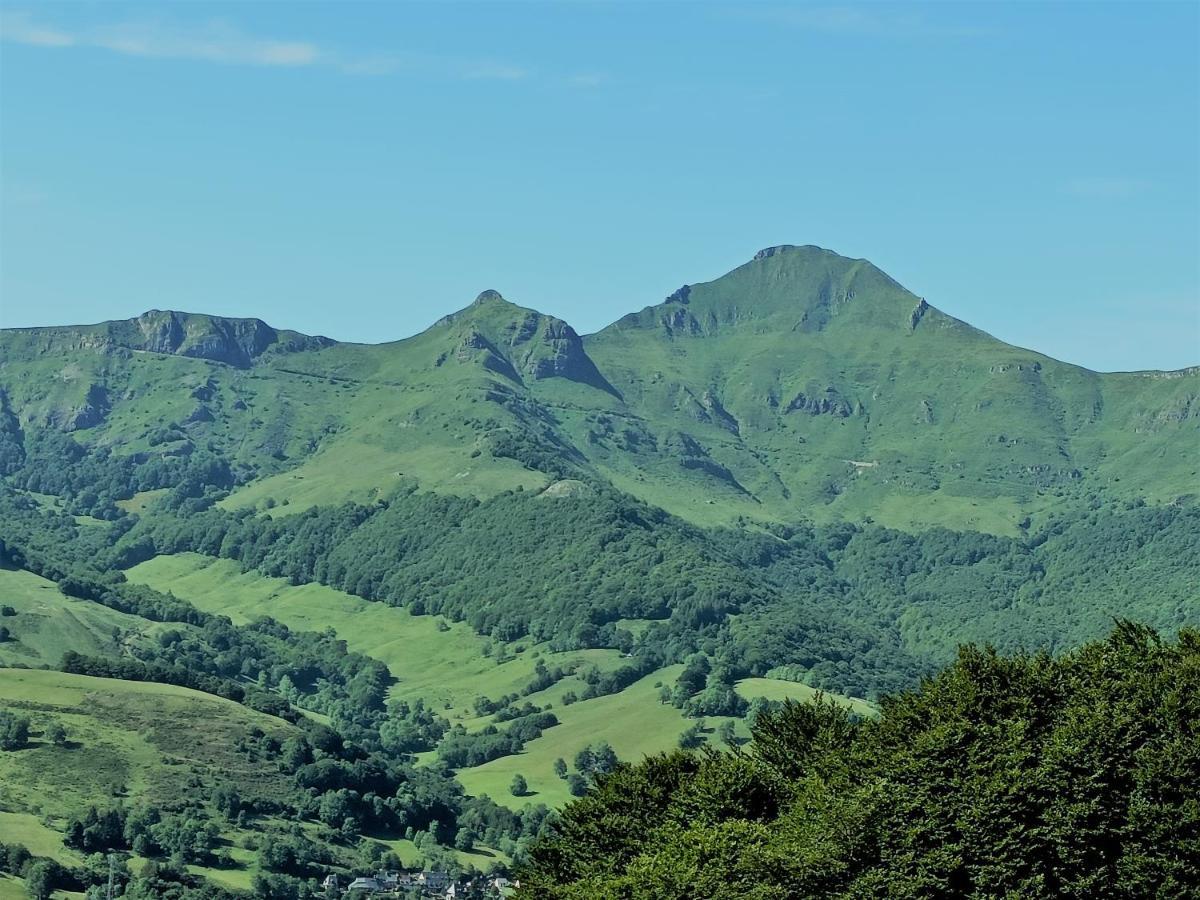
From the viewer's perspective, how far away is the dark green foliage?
271ft

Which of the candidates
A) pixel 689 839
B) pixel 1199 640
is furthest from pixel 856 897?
pixel 1199 640

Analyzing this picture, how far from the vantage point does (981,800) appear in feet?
279

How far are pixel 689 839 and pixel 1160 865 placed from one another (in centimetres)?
2575

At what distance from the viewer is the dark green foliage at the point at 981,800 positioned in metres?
82.7

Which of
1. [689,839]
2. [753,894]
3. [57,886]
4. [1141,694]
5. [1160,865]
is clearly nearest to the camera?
[1160,865]

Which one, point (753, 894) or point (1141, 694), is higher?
point (1141, 694)

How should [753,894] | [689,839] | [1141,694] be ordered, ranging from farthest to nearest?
[689,839]
[753,894]
[1141,694]

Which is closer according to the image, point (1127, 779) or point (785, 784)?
point (1127, 779)

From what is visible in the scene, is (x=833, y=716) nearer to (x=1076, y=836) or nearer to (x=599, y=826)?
(x=599, y=826)

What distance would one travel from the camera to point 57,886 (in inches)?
7771

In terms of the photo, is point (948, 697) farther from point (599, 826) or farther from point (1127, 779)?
point (599, 826)

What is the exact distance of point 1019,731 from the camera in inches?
3428

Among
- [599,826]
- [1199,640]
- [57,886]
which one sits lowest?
[57,886]

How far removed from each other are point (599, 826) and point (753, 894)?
22846 millimetres
